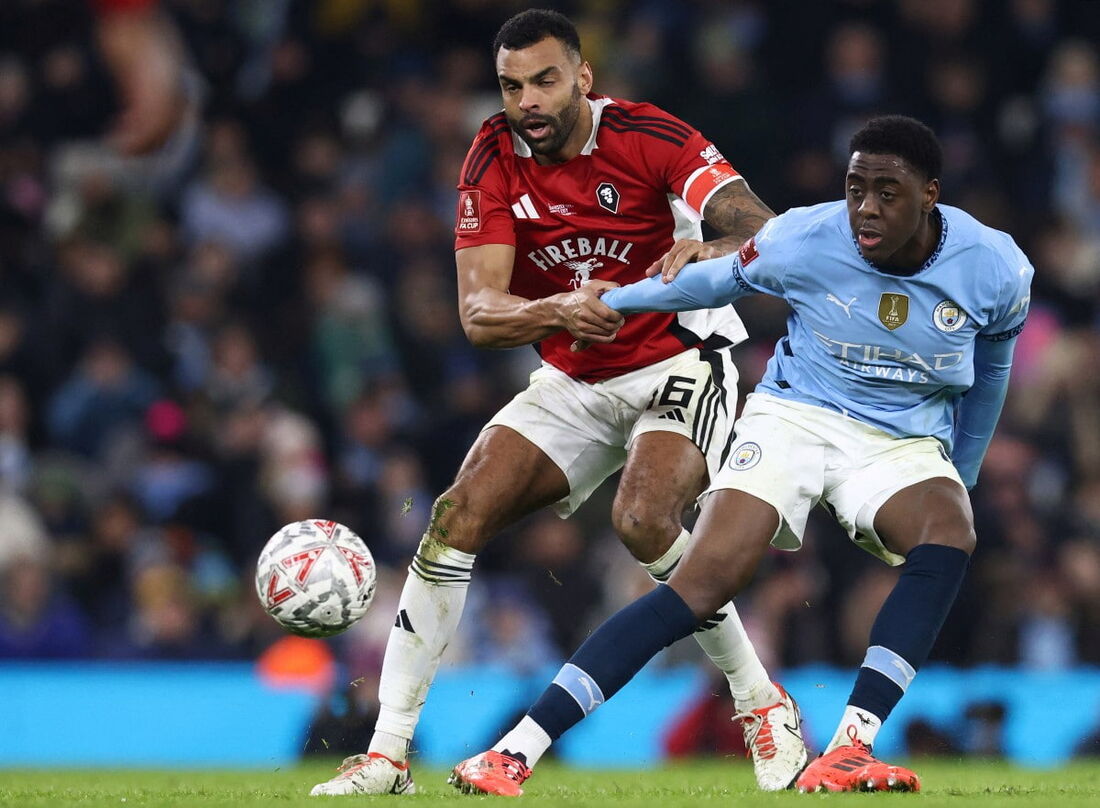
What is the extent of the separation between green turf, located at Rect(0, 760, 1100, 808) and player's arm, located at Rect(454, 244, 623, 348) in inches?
59.4

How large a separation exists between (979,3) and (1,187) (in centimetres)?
733

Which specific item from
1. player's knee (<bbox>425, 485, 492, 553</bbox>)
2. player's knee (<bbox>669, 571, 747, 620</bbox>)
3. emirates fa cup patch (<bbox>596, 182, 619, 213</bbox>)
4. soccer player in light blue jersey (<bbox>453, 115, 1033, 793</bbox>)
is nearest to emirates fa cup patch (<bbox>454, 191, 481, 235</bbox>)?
emirates fa cup patch (<bbox>596, 182, 619, 213</bbox>)

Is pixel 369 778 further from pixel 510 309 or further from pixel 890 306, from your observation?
pixel 890 306

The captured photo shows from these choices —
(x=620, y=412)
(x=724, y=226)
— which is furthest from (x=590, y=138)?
(x=620, y=412)

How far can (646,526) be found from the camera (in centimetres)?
577

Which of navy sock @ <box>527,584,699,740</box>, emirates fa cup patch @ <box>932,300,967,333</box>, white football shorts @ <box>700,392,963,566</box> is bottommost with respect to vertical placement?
navy sock @ <box>527,584,699,740</box>

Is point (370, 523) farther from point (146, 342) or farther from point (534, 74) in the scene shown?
point (534, 74)

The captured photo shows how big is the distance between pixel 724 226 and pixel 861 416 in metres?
0.85

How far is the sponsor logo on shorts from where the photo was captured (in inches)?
206

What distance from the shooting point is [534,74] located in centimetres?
586

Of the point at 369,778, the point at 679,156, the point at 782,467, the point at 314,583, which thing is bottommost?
the point at 369,778

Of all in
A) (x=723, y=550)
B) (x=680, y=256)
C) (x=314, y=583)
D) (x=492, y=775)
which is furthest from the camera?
(x=314, y=583)

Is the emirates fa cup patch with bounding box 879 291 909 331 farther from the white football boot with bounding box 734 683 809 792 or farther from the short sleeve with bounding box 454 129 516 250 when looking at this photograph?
the white football boot with bounding box 734 683 809 792

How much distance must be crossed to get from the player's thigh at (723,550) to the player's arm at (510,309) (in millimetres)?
782
